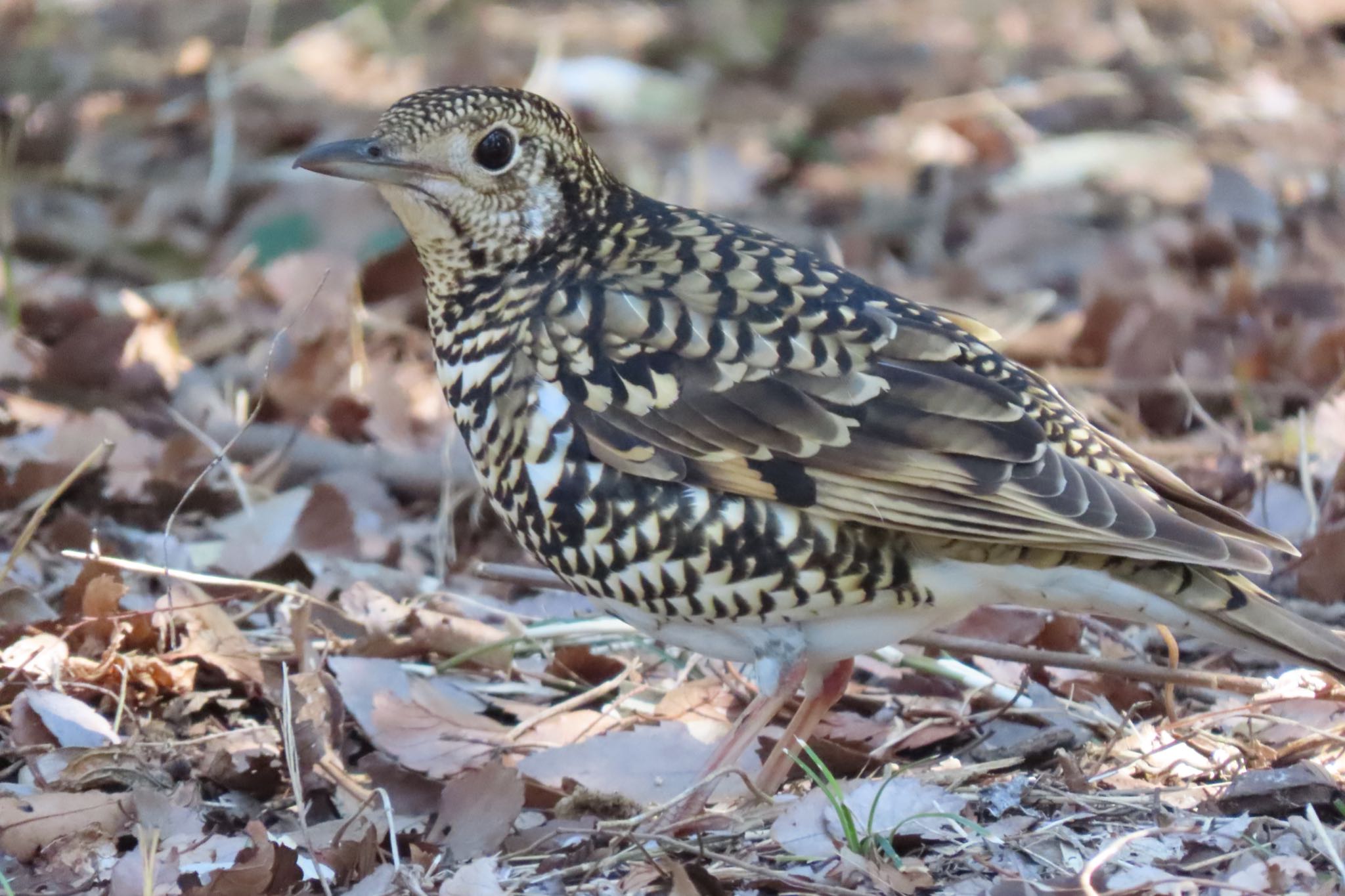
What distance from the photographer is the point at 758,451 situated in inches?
137

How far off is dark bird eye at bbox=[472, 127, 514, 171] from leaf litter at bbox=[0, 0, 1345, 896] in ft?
1.61

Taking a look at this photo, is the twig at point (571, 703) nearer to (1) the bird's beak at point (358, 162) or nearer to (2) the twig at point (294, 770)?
(2) the twig at point (294, 770)

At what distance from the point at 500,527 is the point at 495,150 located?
69.9 inches

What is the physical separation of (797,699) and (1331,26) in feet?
28.8

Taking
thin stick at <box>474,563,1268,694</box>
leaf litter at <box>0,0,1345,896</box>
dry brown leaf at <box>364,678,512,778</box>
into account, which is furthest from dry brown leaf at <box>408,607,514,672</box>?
dry brown leaf at <box>364,678,512,778</box>

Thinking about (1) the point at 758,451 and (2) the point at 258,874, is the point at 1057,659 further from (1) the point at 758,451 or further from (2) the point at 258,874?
(2) the point at 258,874

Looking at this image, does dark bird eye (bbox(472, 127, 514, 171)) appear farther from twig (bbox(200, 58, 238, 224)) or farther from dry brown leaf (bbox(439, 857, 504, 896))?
twig (bbox(200, 58, 238, 224))

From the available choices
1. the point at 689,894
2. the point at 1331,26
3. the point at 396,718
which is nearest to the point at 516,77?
the point at 1331,26

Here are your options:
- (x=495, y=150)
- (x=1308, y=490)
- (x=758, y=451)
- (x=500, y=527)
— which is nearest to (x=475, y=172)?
(x=495, y=150)

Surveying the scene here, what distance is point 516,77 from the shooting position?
963cm

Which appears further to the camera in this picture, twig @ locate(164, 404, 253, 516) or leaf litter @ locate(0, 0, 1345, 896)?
twig @ locate(164, 404, 253, 516)

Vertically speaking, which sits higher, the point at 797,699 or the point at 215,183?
the point at 215,183

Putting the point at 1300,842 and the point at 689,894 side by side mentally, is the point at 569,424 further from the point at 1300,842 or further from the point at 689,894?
the point at 1300,842

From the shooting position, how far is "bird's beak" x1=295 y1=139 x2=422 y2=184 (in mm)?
3605
